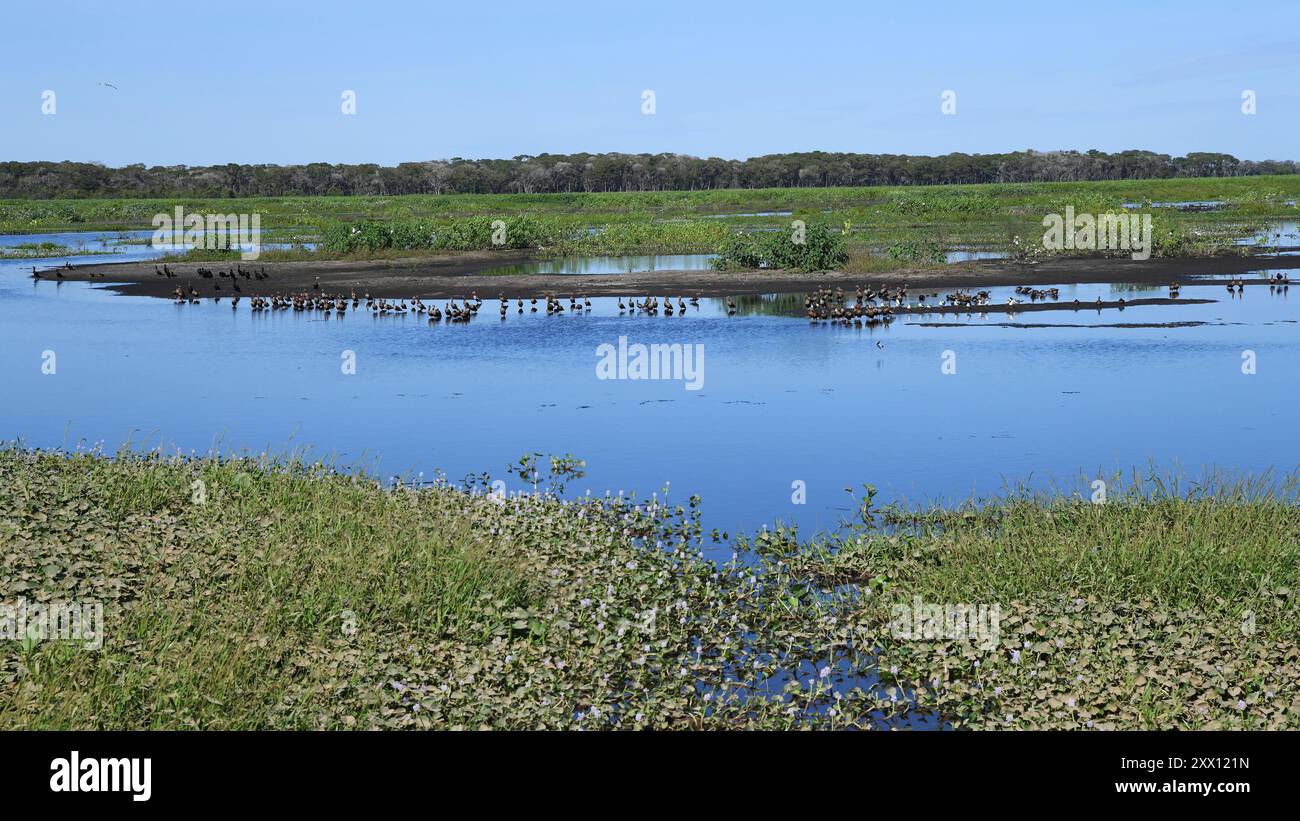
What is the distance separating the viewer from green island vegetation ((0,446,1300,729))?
1005 centimetres

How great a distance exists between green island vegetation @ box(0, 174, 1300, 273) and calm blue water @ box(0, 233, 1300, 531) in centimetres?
1897

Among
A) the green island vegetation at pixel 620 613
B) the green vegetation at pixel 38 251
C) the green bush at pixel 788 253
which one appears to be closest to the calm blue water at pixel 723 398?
the green island vegetation at pixel 620 613

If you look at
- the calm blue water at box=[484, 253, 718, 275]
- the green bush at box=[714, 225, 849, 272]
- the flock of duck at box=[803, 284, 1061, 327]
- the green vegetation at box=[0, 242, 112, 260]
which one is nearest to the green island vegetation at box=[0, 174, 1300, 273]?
the green bush at box=[714, 225, 849, 272]

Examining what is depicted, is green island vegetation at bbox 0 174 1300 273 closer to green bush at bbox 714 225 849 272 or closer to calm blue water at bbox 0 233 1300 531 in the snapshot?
green bush at bbox 714 225 849 272

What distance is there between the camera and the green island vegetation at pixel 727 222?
6188 centimetres

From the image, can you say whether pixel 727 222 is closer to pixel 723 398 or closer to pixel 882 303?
pixel 882 303

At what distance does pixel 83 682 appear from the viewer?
31.7 feet

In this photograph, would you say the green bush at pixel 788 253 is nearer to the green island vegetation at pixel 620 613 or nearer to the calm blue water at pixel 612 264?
the calm blue water at pixel 612 264

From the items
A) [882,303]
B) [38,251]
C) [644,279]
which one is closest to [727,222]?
[644,279]

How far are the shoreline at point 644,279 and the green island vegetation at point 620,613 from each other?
35216mm

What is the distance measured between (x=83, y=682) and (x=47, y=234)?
109 meters

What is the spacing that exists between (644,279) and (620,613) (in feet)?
144

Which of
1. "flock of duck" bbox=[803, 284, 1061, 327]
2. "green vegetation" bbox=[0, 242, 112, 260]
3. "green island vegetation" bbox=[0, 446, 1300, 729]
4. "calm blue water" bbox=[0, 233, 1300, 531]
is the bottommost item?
"green island vegetation" bbox=[0, 446, 1300, 729]
